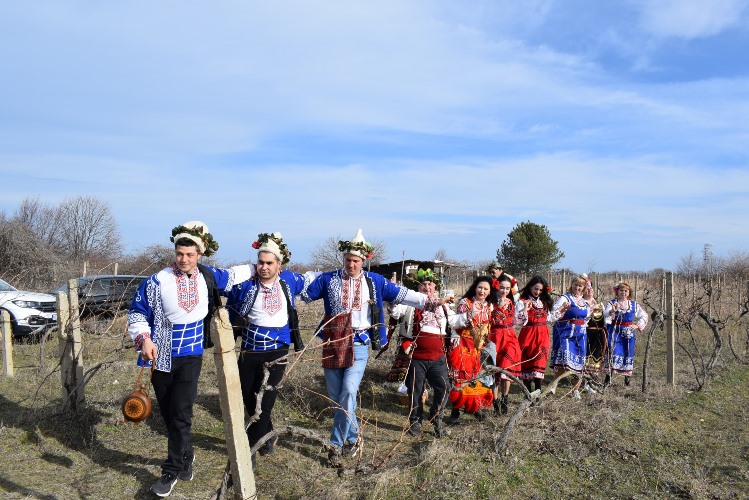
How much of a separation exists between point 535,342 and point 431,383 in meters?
2.04

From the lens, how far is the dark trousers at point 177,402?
3.99m

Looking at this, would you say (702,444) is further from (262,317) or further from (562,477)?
(262,317)

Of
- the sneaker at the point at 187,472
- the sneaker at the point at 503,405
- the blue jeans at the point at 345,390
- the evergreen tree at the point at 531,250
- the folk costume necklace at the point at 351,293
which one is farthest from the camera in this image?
the evergreen tree at the point at 531,250

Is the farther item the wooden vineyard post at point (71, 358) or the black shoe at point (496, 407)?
the black shoe at point (496, 407)

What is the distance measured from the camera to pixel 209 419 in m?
5.64

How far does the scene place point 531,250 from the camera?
114ft

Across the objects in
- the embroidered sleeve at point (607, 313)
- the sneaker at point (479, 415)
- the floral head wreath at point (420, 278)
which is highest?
the floral head wreath at point (420, 278)

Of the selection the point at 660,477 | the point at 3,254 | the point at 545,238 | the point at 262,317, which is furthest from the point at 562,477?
the point at 545,238

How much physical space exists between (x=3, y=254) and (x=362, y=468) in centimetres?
2434

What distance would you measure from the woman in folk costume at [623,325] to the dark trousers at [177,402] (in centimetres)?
573

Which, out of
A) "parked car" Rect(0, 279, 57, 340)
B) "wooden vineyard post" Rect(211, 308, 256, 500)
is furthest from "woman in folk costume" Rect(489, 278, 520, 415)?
"parked car" Rect(0, 279, 57, 340)

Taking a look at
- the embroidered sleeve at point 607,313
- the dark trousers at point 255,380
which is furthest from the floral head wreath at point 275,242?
the embroidered sleeve at point 607,313

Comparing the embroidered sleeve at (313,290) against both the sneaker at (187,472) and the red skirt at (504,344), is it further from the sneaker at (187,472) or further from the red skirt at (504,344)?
the red skirt at (504,344)

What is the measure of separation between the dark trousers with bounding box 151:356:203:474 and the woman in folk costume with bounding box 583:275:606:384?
5240mm
